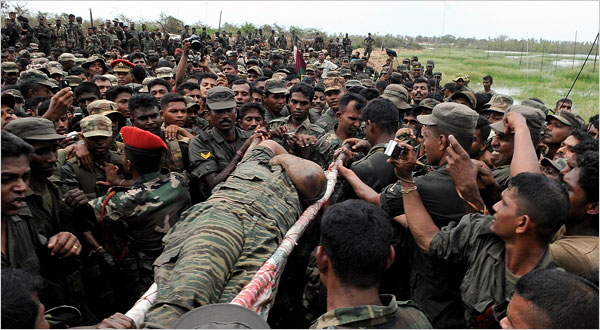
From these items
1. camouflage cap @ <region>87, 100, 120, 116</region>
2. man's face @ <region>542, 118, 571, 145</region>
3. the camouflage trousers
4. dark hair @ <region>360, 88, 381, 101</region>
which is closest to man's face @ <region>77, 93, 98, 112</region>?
camouflage cap @ <region>87, 100, 120, 116</region>

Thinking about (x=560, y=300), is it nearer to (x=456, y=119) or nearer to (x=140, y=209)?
(x=456, y=119)

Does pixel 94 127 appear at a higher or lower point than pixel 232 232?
higher

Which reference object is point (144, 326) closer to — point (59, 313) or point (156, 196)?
point (59, 313)

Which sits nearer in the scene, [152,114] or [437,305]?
[437,305]

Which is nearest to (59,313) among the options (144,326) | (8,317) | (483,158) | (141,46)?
(144,326)

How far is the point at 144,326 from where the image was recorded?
2271mm

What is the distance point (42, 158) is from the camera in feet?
10.3

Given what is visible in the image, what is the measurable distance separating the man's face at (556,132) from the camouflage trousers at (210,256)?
10.7 feet

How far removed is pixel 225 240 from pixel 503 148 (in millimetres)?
2319

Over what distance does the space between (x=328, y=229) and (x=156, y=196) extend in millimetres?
1716

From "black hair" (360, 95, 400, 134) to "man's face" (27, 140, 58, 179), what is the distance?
2621mm

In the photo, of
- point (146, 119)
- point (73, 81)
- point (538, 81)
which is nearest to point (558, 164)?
point (146, 119)

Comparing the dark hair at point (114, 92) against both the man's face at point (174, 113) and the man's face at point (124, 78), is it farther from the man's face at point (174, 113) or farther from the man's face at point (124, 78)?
the man's face at point (124, 78)

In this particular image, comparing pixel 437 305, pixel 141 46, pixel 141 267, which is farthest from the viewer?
pixel 141 46
